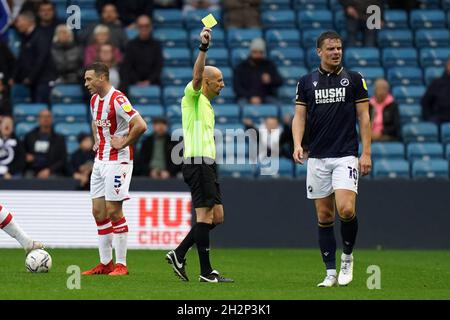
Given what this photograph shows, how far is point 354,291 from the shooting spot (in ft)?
35.1

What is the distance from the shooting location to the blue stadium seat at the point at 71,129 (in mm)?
20100

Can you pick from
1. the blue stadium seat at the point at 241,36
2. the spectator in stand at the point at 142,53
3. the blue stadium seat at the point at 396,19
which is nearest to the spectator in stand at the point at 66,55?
the spectator in stand at the point at 142,53

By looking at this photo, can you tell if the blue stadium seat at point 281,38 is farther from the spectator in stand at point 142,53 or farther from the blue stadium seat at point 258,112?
the spectator in stand at point 142,53

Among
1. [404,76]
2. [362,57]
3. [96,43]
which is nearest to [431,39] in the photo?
[404,76]

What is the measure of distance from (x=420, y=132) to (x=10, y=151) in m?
6.92

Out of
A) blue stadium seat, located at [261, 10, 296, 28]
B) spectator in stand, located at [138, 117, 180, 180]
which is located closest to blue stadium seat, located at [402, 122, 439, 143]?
blue stadium seat, located at [261, 10, 296, 28]

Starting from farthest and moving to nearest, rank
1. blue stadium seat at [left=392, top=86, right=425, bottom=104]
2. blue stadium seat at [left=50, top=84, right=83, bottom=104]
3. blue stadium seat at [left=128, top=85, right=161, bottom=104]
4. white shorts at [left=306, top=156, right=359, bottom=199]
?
blue stadium seat at [left=392, top=86, right=425, bottom=104] → blue stadium seat at [left=128, top=85, right=161, bottom=104] → blue stadium seat at [left=50, top=84, right=83, bottom=104] → white shorts at [left=306, top=156, right=359, bottom=199]

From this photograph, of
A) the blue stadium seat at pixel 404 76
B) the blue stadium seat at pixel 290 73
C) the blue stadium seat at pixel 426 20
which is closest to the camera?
the blue stadium seat at pixel 290 73

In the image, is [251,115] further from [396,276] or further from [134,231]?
[396,276]

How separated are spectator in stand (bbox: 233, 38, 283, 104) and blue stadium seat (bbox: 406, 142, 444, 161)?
2.52 meters

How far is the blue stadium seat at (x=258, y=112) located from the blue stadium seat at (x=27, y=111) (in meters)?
3.38

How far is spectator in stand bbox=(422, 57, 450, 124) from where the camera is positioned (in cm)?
2050

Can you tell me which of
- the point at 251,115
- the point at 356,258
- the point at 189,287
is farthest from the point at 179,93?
the point at 189,287

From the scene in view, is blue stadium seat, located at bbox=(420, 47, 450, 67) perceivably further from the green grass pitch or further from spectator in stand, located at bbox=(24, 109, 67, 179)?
spectator in stand, located at bbox=(24, 109, 67, 179)
